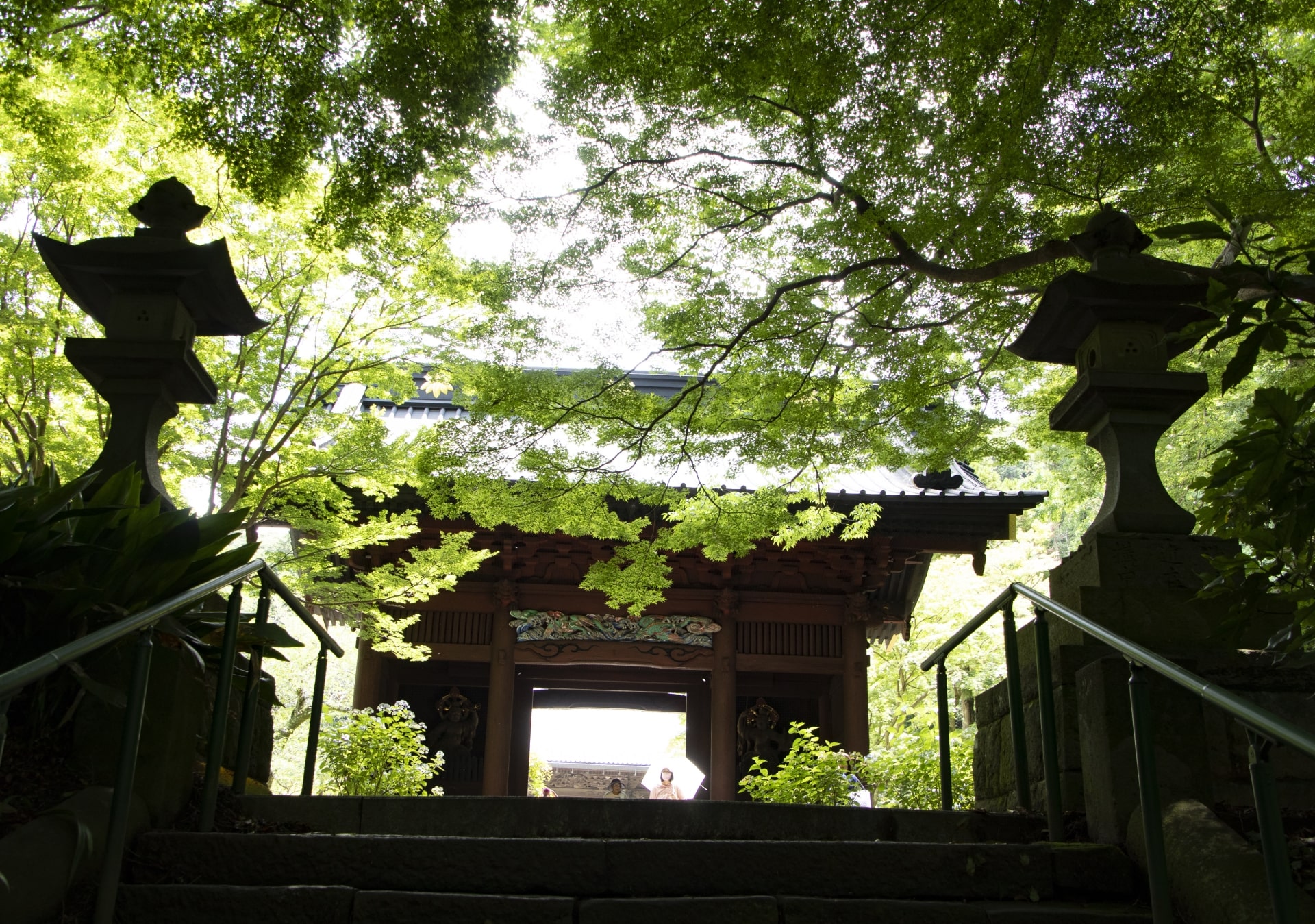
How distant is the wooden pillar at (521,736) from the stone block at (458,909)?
321 inches

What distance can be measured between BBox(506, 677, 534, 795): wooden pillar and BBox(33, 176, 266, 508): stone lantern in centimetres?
727

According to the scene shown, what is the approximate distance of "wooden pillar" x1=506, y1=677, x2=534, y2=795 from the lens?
1117 centimetres

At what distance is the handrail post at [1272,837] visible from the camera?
2.18 m

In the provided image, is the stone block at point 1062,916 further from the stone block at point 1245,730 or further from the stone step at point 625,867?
the stone block at point 1245,730

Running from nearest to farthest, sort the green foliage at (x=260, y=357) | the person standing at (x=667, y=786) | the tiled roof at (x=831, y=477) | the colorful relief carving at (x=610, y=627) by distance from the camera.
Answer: the green foliage at (x=260, y=357)
the tiled roof at (x=831, y=477)
the colorful relief carving at (x=610, y=627)
the person standing at (x=667, y=786)

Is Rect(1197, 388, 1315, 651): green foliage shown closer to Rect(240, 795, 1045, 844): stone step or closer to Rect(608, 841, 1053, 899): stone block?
Rect(608, 841, 1053, 899): stone block

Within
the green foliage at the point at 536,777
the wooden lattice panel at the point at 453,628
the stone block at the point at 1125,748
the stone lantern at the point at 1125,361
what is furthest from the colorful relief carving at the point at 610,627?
the green foliage at the point at 536,777

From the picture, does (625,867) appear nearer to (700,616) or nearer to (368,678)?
(700,616)

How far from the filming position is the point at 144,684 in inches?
114

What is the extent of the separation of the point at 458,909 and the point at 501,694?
6.86 meters

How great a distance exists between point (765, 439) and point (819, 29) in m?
2.43

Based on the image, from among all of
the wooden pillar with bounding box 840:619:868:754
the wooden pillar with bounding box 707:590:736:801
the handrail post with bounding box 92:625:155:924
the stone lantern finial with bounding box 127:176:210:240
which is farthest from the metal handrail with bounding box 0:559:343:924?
the wooden pillar with bounding box 840:619:868:754

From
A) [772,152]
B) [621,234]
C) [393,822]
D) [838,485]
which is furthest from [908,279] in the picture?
[393,822]

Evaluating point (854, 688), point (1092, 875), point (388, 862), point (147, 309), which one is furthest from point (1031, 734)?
point (854, 688)
